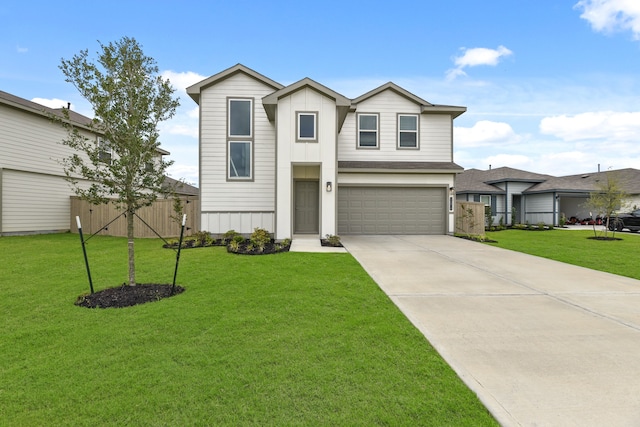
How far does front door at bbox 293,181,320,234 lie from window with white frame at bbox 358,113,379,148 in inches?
141

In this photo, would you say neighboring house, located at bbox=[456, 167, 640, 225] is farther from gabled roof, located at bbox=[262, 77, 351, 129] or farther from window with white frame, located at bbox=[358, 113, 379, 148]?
gabled roof, located at bbox=[262, 77, 351, 129]

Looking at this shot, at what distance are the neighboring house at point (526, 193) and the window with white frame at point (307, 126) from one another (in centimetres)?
1514

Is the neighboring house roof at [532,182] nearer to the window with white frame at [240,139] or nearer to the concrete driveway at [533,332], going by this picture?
the window with white frame at [240,139]

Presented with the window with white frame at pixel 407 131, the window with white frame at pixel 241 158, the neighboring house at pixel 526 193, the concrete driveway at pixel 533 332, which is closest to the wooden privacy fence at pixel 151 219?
the window with white frame at pixel 241 158

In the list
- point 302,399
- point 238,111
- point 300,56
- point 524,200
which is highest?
point 300,56

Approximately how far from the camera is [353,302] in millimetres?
4859

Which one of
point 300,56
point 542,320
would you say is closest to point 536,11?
point 300,56

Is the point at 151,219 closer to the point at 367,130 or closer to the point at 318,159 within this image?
the point at 318,159

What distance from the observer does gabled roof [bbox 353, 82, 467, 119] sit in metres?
15.0

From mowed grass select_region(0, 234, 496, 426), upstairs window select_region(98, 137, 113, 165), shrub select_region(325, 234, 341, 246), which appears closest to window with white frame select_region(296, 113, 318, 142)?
shrub select_region(325, 234, 341, 246)

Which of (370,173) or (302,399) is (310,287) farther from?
(370,173)

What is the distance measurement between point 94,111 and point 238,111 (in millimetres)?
8373

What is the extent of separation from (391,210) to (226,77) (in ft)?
30.3

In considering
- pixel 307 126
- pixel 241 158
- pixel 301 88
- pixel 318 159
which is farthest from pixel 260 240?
pixel 301 88
